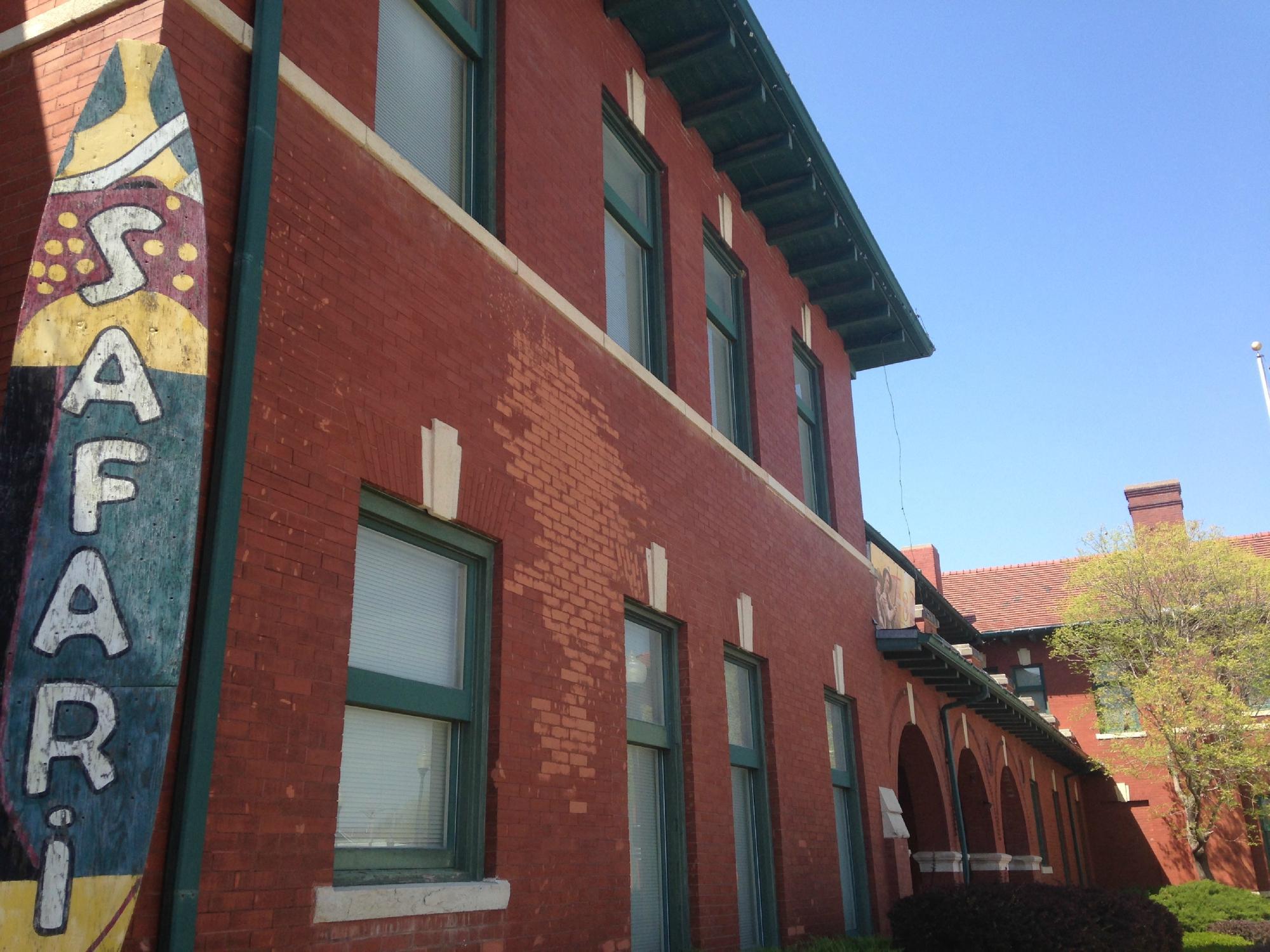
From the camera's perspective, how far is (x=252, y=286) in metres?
5.36

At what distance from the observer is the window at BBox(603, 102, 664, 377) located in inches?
398

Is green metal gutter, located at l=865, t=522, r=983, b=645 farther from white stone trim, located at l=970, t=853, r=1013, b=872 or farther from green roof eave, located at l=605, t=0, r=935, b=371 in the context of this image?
white stone trim, located at l=970, t=853, r=1013, b=872

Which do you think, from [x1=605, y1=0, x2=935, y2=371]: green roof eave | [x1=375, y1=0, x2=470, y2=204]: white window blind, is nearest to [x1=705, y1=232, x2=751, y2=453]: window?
[x1=605, y1=0, x2=935, y2=371]: green roof eave

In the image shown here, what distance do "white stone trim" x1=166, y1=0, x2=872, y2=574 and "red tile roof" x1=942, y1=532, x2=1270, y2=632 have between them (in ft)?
101

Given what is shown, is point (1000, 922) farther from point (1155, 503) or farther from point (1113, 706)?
point (1155, 503)

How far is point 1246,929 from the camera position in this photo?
22406 millimetres

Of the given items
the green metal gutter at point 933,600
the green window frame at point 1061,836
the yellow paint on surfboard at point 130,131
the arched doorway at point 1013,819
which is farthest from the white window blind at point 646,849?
the green window frame at point 1061,836

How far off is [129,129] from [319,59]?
1743 millimetres

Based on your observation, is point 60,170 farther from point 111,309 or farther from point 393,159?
point 393,159

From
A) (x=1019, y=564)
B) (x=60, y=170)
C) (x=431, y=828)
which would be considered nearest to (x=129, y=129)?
(x=60, y=170)

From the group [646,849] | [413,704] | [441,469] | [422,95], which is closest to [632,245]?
[422,95]

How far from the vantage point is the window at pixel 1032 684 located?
37875 millimetres

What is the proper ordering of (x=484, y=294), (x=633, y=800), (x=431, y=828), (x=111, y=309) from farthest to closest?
(x=633, y=800) → (x=484, y=294) → (x=431, y=828) → (x=111, y=309)

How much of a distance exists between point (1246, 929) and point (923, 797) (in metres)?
9.95
